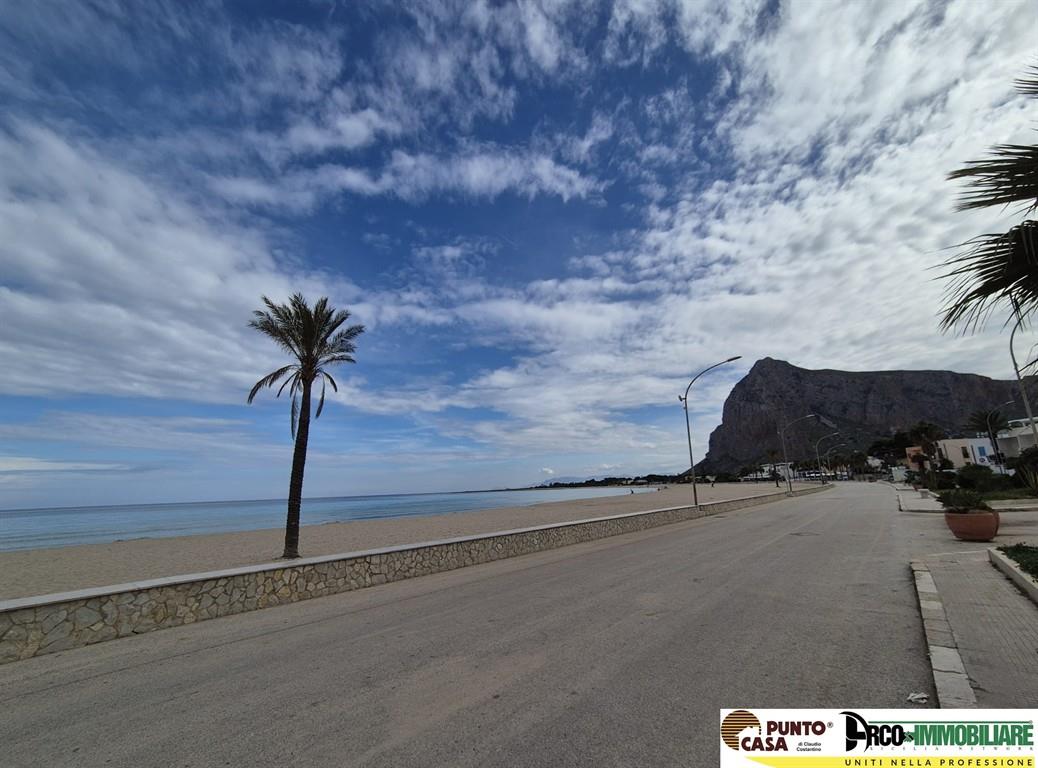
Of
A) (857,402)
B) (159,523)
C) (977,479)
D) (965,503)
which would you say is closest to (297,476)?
(965,503)

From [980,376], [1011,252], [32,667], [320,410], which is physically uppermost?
[980,376]

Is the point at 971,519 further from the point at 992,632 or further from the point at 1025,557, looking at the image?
the point at 992,632

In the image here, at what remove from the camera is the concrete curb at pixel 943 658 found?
3660 millimetres

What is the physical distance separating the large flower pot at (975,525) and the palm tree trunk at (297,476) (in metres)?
18.7

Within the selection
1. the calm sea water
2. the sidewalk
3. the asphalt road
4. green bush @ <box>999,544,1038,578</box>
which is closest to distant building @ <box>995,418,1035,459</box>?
the calm sea water

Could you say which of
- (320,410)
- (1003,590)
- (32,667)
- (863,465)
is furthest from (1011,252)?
(863,465)

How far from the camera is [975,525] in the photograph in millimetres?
12383

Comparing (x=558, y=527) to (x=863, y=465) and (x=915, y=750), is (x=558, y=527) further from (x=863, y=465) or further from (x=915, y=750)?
(x=863, y=465)

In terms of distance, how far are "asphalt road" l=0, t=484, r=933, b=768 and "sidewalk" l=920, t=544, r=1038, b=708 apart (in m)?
0.42

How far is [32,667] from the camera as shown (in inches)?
221

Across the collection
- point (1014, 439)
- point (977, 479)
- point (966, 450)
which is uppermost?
point (1014, 439)

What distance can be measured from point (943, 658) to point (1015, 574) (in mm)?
4614

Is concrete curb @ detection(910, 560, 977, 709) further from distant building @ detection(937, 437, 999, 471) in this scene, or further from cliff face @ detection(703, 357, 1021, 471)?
cliff face @ detection(703, 357, 1021, 471)

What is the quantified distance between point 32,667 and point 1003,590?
1232cm
